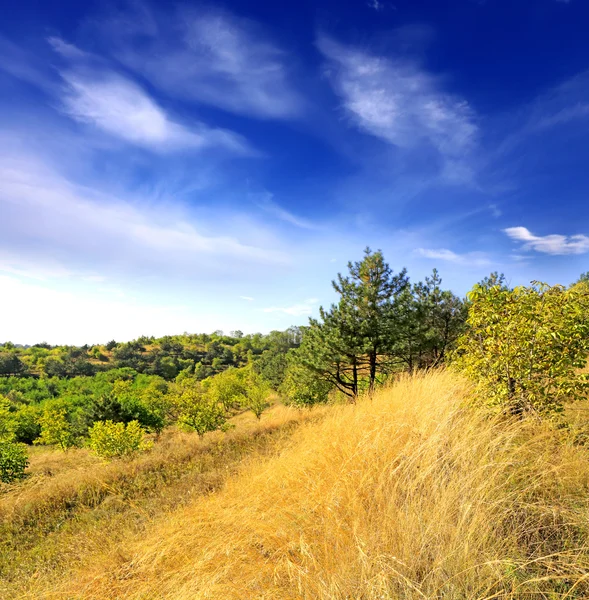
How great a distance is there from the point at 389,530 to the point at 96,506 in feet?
25.7

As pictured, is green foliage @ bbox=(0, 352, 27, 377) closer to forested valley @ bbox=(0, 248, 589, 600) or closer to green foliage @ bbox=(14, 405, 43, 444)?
green foliage @ bbox=(14, 405, 43, 444)

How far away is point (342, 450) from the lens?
3852 mm

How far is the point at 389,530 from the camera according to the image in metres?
2.38

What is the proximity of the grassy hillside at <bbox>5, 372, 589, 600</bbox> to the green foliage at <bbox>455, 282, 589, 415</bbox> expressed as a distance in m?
0.67

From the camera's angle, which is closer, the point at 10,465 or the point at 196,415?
the point at 10,465

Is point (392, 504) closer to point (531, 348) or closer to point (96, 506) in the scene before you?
point (531, 348)

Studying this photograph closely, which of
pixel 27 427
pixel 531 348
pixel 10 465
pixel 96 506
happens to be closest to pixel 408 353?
pixel 531 348

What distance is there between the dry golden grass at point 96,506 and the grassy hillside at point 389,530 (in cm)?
35

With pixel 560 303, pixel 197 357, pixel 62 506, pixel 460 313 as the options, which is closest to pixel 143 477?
pixel 62 506

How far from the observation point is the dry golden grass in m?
4.62

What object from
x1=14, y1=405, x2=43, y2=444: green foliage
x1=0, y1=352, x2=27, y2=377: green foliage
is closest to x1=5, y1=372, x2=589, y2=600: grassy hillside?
x1=14, y1=405, x2=43, y2=444: green foliage

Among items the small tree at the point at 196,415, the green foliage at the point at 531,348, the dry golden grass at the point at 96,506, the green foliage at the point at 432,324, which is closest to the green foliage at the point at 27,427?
the small tree at the point at 196,415

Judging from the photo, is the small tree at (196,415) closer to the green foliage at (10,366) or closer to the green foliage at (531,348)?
the green foliage at (531,348)

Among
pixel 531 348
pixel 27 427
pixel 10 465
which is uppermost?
pixel 531 348
